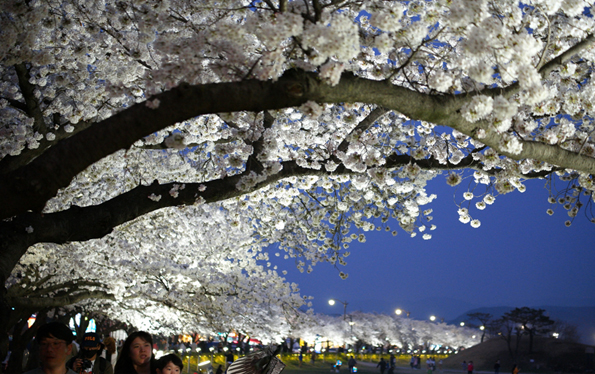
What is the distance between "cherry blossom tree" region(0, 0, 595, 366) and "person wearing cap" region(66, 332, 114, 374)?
0.86 meters

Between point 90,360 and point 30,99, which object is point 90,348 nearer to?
point 90,360

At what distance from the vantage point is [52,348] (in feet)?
9.64

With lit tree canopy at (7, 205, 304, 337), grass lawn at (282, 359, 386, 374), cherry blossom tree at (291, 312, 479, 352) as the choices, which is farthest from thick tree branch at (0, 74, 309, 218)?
cherry blossom tree at (291, 312, 479, 352)

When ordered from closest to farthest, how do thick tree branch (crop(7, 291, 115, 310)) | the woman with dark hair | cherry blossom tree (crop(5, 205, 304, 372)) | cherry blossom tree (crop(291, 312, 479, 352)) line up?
the woman with dark hair < thick tree branch (crop(7, 291, 115, 310)) < cherry blossom tree (crop(5, 205, 304, 372)) < cherry blossom tree (crop(291, 312, 479, 352))

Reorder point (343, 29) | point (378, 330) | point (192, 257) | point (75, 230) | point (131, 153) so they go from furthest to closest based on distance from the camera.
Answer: point (378, 330) → point (192, 257) → point (131, 153) → point (75, 230) → point (343, 29)

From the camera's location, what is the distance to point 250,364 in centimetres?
301

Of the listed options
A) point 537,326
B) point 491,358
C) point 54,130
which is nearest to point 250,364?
point 54,130

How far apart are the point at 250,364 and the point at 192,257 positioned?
32.9ft

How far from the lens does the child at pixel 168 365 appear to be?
354cm

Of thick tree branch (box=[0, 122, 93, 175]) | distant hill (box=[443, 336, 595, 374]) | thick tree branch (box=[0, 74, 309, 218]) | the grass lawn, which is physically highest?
thick tree branch (box=[0, 122, 93, 175])

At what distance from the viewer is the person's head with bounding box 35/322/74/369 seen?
2914 millimetres

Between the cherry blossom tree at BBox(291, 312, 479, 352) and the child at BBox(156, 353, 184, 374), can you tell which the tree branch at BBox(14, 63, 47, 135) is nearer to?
the child at BBox(156, 353, 184, 374)

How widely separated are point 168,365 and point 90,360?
6.15 ft

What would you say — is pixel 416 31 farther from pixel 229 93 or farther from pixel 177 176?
pixel 177 176
